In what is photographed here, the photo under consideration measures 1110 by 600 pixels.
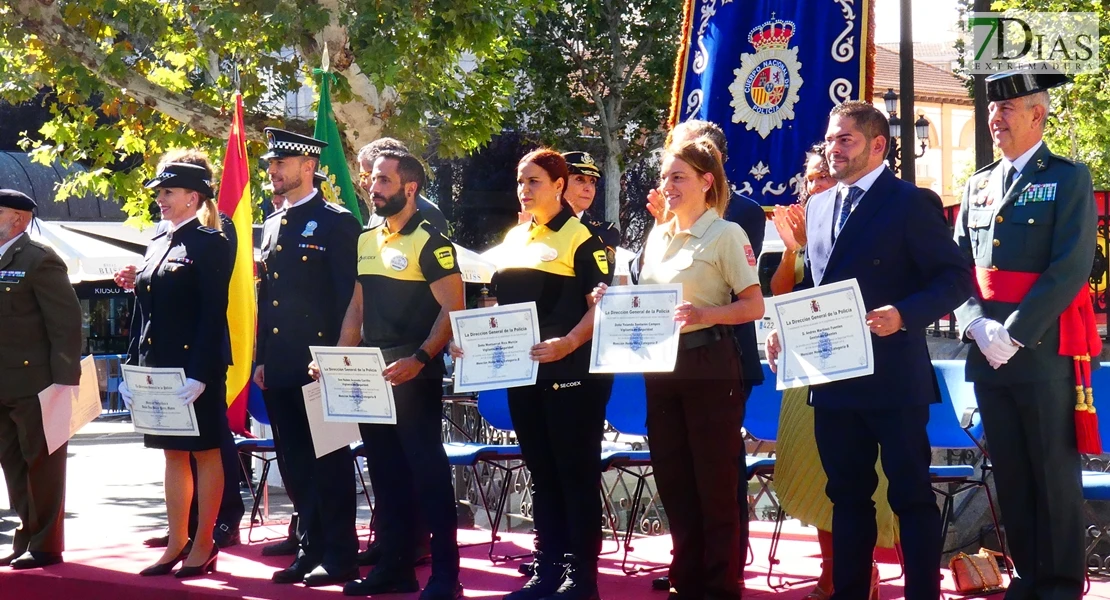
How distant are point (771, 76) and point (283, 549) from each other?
3698 millimetres

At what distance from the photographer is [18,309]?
7.45m

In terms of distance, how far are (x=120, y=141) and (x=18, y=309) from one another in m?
7.55

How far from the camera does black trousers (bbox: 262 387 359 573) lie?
6.77 m

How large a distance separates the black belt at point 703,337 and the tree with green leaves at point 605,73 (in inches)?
903

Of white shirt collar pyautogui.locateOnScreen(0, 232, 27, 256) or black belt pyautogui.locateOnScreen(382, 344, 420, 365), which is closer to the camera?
black belt pyautogui.locateOnScreen(382, 344, 420, 365)

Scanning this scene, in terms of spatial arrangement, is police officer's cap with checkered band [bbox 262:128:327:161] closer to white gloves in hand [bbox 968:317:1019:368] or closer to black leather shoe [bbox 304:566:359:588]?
black leather shoe [bbox 304:566:359:588]

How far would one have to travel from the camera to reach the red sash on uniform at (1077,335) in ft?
16.9

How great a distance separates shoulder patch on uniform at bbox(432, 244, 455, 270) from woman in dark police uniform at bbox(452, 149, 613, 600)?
0.73 ft

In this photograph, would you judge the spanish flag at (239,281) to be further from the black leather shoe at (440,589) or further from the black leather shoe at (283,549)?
the black leather shoe at (440,589)

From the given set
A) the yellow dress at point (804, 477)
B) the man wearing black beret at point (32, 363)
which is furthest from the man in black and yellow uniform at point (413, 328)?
the man wearing black beret at point (32, 363)

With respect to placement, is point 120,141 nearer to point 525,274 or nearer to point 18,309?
point 18,309

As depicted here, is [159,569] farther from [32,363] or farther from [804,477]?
[804,477]

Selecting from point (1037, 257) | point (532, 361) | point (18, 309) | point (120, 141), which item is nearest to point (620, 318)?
point (532, 361)

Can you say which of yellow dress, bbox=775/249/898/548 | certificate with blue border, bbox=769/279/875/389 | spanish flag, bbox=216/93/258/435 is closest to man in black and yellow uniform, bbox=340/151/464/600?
spanish flag, bbox=216/93/258/435
